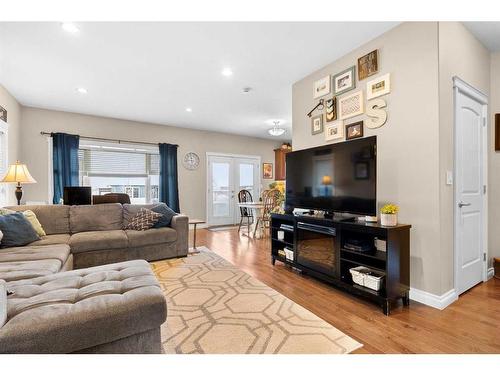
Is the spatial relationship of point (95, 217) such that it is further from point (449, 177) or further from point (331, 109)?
point (449, 177)

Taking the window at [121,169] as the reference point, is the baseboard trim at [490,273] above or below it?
below

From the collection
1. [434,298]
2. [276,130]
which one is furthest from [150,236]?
→ [276,130]

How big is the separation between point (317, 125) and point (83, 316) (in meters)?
2.89

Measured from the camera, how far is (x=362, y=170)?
7.50 ft

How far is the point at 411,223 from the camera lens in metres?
2.20

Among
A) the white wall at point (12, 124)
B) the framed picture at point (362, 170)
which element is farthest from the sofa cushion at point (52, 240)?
the framed picture at point (362, 170)

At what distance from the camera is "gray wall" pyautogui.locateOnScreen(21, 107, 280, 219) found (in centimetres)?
449

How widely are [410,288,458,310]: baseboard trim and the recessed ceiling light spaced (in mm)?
3817

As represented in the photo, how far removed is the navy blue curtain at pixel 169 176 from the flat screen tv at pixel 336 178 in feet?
11.1

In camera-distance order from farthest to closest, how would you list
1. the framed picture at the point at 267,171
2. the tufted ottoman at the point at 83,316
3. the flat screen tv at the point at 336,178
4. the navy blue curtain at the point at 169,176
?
the framed picture at the point at 267,171 → the navy blue curtain at the point at 169,176 → the flat screen tv at the point at 336,178 → the tufted ottoman at the point at 83,316

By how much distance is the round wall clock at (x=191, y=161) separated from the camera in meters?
6.13

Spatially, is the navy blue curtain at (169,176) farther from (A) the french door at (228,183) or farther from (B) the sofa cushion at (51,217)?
(B) the sofa cushion at (51,217)
